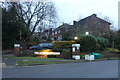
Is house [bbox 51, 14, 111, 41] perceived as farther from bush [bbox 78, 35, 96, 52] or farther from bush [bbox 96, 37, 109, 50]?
bush [bbox 78, 35, 96, 52]

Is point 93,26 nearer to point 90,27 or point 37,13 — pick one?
point 90,27

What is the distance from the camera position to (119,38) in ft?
123

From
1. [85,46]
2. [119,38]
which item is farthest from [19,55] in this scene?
[119,38]

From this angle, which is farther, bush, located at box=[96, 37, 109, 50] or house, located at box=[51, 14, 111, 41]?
house, located at box=[51, 14, 111, 41]

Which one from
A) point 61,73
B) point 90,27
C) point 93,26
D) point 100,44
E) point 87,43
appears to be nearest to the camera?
point 61,73

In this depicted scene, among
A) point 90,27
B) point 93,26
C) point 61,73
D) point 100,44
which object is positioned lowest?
point 61,73

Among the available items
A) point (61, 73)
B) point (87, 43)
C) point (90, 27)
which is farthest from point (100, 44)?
point (61, 73)

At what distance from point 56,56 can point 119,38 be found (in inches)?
829

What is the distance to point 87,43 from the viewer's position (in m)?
27.5

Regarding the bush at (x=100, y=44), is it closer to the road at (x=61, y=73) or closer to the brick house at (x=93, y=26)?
the brick house at (x=93, y=26)

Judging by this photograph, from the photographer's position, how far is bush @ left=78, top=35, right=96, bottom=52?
26959 millimetres

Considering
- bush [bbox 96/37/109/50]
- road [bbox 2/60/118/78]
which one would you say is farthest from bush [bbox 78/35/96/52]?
road [bbox 2/60/118/78]

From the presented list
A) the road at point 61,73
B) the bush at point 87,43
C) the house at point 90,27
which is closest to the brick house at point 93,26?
the house at point 90,27

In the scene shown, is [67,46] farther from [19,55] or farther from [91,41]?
[19,55]
